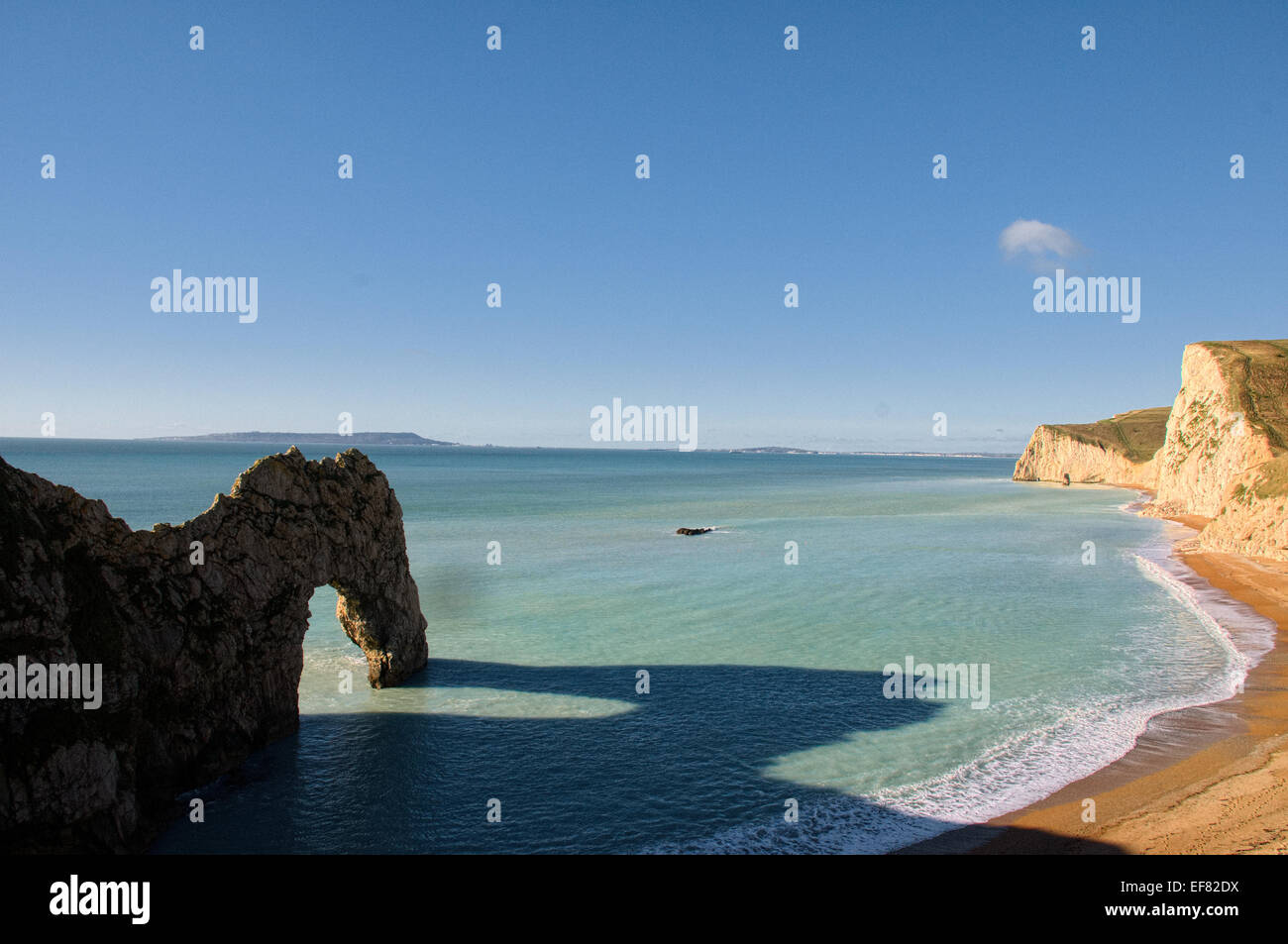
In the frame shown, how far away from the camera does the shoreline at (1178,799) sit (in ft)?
43.4

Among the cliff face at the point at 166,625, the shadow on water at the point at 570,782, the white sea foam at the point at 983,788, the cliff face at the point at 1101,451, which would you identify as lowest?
the white sea foam at the point at 983,788

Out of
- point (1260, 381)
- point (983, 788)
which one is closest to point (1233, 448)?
point (1260, 381)

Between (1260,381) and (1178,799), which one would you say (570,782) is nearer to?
(1178,799)

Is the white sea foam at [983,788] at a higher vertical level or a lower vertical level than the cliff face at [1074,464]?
lower

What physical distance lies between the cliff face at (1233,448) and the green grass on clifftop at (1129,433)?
5894 centimetres

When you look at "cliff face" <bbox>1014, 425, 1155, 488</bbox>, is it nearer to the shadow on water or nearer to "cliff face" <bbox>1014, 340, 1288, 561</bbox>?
"cliff face" <bbox>1014, 340, 1288, 561</bbox>

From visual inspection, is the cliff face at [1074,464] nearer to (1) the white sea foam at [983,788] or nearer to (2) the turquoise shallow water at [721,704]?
(2) the turquoise shallow water at [721,704]

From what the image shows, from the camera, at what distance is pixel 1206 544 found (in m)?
49.8

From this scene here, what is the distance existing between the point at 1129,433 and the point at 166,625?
543 ft

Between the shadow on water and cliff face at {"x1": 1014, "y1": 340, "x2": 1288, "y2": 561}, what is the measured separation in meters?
39.1

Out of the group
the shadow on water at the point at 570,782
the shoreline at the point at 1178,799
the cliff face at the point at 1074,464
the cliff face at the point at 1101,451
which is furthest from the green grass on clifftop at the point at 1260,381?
the shadow on water at the point at 570,782

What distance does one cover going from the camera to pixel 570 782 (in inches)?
637

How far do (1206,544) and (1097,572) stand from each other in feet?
44.5

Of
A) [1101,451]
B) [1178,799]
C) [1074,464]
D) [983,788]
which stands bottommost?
[983,788]
